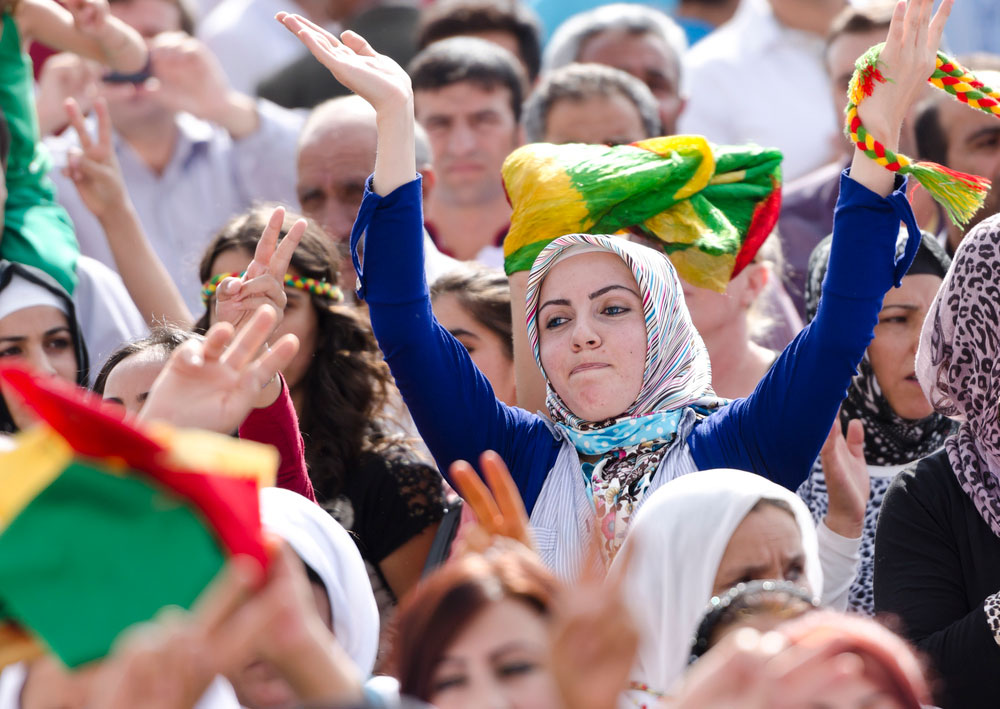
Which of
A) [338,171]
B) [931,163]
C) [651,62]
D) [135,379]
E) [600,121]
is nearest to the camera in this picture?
[931,163]

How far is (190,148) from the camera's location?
17.3ft

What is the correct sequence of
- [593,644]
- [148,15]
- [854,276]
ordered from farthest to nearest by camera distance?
[148,15], [854,276], [593,644]

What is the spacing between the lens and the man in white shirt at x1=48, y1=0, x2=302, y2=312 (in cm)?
518

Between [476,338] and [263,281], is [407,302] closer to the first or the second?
[263,281]

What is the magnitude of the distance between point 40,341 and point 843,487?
2.05m

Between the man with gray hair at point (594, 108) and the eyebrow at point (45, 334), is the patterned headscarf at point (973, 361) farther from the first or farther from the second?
the eyebrow at point (45, 334)

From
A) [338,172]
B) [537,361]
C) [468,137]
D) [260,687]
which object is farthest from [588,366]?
[468,137]

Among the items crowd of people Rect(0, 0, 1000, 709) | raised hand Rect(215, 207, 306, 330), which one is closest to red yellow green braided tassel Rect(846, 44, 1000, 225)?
crowd of people Rect(0, 0, 1000, 709)

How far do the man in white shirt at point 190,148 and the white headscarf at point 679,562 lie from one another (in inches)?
120

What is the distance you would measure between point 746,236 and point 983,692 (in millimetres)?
1323

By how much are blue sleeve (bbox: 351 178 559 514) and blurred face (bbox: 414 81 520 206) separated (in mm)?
2070

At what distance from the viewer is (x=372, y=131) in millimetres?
4586

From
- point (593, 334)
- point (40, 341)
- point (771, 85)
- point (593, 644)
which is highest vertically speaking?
point (593, 644)

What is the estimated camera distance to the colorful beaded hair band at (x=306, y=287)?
12.5 feet
